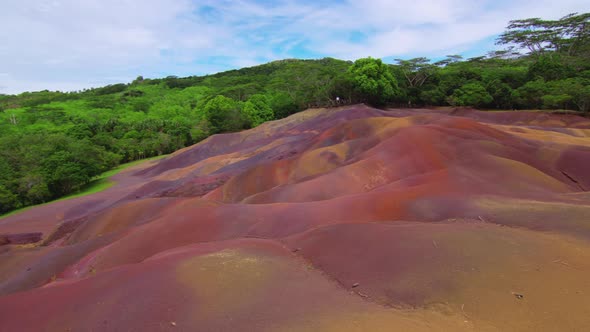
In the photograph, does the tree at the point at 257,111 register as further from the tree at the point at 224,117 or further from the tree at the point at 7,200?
the tree at the point at 7,200

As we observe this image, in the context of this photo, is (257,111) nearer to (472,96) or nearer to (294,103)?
(294,103)

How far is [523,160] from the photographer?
1535 centimetres

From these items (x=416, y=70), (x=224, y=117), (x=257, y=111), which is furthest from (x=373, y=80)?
(x=224, y=117)

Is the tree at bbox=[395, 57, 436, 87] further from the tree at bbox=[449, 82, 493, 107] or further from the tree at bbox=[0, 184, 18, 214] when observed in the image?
the tree at bbox=[0, 184, 18, 214]

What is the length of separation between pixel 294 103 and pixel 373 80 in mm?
17557

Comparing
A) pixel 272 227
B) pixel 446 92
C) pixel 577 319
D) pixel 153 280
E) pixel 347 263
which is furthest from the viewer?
pixel 446 92

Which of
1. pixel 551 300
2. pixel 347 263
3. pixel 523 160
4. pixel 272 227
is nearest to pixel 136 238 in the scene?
pixel 272 227

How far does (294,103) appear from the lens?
61.8 meters

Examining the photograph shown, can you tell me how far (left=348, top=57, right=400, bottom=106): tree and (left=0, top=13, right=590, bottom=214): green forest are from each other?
156 mm

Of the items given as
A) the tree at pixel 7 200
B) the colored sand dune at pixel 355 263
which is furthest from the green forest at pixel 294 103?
the colored sand dune at pixel 355 263

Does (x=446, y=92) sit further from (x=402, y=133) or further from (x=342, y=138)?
(x=402, y=133)

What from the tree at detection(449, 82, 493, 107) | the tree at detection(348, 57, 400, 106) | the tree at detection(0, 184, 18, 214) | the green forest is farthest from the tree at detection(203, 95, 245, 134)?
the tree at detection(449, 82, 493, 107)

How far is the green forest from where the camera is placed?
35594mm

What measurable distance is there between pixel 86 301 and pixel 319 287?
12.4 feet
